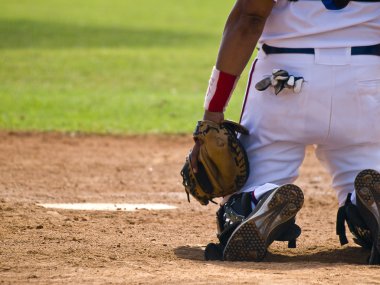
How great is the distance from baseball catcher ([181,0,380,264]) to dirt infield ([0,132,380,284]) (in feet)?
0.81

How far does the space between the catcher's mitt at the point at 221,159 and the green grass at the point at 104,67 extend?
17.3ft

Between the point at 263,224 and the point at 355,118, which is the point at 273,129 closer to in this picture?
the point at 355,118

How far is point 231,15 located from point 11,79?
9527mm

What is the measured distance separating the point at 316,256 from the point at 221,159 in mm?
719

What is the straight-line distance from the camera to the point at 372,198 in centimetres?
420

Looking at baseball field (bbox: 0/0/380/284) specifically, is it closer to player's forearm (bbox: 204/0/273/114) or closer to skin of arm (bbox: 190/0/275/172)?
player's forearm (bbox: 204/0/273/114)

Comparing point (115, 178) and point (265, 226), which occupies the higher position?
point (265, 226)

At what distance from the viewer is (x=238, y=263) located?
412 cm

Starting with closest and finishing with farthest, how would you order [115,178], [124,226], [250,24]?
[250,24] < [124,226] < [115,178]

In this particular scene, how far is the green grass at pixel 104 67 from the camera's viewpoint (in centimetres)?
1059

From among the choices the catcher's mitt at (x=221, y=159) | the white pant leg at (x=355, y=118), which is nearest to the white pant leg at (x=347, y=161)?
the white pant leg at (x=355, y=118)

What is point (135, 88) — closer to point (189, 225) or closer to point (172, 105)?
point (172, 105)

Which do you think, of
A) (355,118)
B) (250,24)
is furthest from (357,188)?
(250,24)

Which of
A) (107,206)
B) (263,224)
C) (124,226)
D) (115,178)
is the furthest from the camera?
(115,178)
